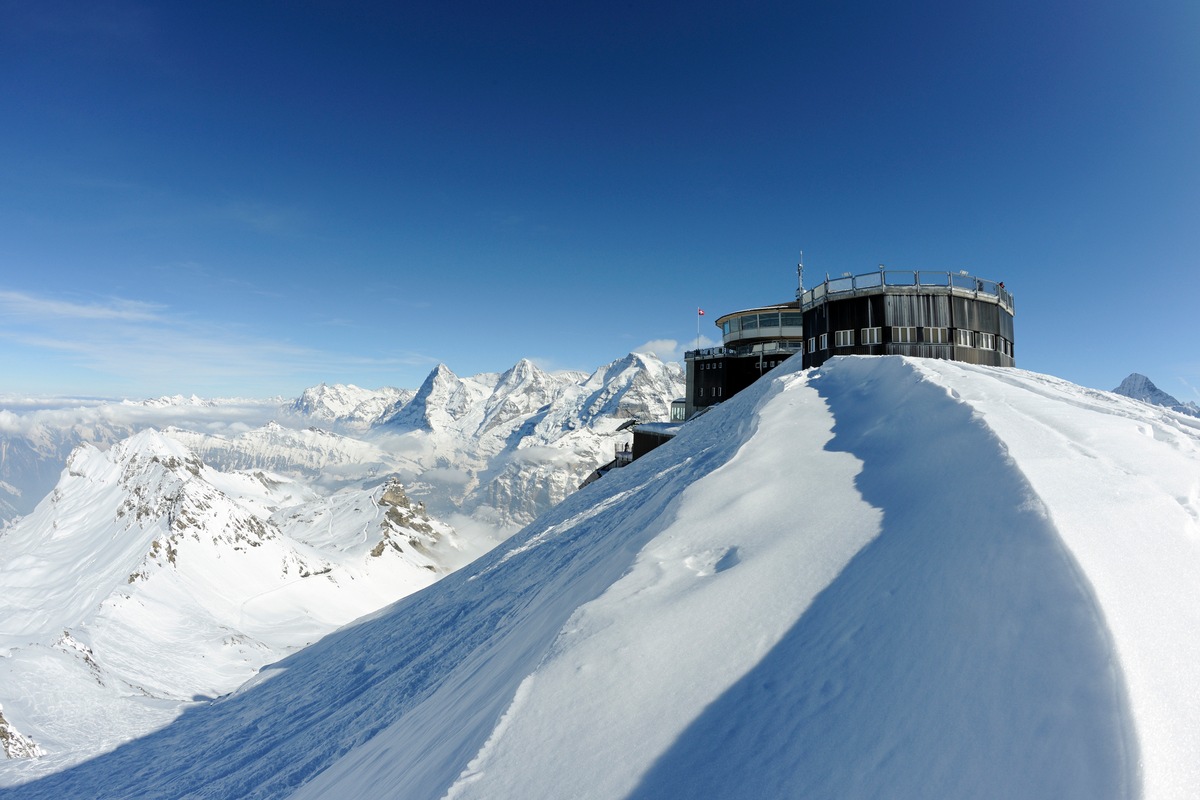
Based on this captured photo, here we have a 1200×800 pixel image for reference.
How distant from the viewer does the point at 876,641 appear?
4488mm

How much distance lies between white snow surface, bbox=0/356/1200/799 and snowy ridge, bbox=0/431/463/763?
2950cm

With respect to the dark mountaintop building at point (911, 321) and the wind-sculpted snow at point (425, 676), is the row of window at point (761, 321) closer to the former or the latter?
the dark mountaintop building at point (911, 321)

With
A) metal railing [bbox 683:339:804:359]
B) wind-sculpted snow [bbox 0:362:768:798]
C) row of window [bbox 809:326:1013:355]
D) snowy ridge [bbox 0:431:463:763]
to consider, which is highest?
metal railing [bbox 683:339:804:359]

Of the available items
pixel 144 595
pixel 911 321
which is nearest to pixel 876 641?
pixel 911 321

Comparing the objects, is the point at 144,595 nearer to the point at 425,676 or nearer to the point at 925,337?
the point at 425,676

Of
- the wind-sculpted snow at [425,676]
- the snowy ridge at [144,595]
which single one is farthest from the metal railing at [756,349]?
the snowy ridge at [144,595]

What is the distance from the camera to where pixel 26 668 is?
36.2 m

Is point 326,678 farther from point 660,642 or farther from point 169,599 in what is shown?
point 169,599

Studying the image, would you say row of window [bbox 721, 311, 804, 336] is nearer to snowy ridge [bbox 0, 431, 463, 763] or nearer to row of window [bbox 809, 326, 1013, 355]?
row of window [bbox 809, 326, 1013, 355]

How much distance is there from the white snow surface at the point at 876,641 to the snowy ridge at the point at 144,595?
29501 millimetres

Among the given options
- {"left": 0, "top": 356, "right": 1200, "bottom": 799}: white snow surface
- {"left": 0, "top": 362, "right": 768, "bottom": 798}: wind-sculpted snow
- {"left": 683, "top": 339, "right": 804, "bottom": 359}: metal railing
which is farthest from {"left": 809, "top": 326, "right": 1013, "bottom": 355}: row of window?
{"left": 0, "top": 356, "right": 1200, "bottom": 799}: white snow surface

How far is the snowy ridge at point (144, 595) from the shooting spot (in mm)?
33531

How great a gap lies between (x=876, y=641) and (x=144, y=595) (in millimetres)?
102179

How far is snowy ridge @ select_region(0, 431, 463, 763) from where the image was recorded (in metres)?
33.5
